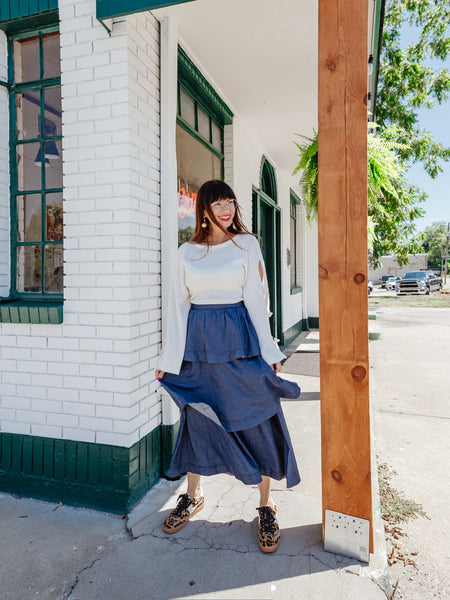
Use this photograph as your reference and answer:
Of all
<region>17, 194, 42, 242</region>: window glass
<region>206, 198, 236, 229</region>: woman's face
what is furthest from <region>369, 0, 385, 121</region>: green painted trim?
<region>17, 194, 42, 242</region>: window glass

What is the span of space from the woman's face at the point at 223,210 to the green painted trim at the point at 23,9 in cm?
185

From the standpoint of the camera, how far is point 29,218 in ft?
10.6

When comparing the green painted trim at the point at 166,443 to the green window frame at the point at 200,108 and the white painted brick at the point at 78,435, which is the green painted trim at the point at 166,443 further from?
the green window frame at the point at 200,108

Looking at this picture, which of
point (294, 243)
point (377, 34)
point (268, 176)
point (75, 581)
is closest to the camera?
point (75, 581)

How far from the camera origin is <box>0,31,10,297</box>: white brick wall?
314 cm

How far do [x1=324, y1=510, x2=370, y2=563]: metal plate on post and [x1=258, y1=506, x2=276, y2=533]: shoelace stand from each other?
0.97 ft

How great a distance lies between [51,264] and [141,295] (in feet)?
2.49

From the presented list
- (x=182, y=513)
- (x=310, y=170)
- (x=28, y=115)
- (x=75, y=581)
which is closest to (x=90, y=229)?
(x=28, y=115)

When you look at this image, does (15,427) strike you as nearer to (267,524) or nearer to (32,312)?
(32,312)

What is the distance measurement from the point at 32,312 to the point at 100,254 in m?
0.64

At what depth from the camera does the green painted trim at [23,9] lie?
290cm

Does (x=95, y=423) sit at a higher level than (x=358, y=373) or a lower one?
lower

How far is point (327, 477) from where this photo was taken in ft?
7.55

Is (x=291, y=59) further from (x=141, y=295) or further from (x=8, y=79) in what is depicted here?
(x=141, y=295)
